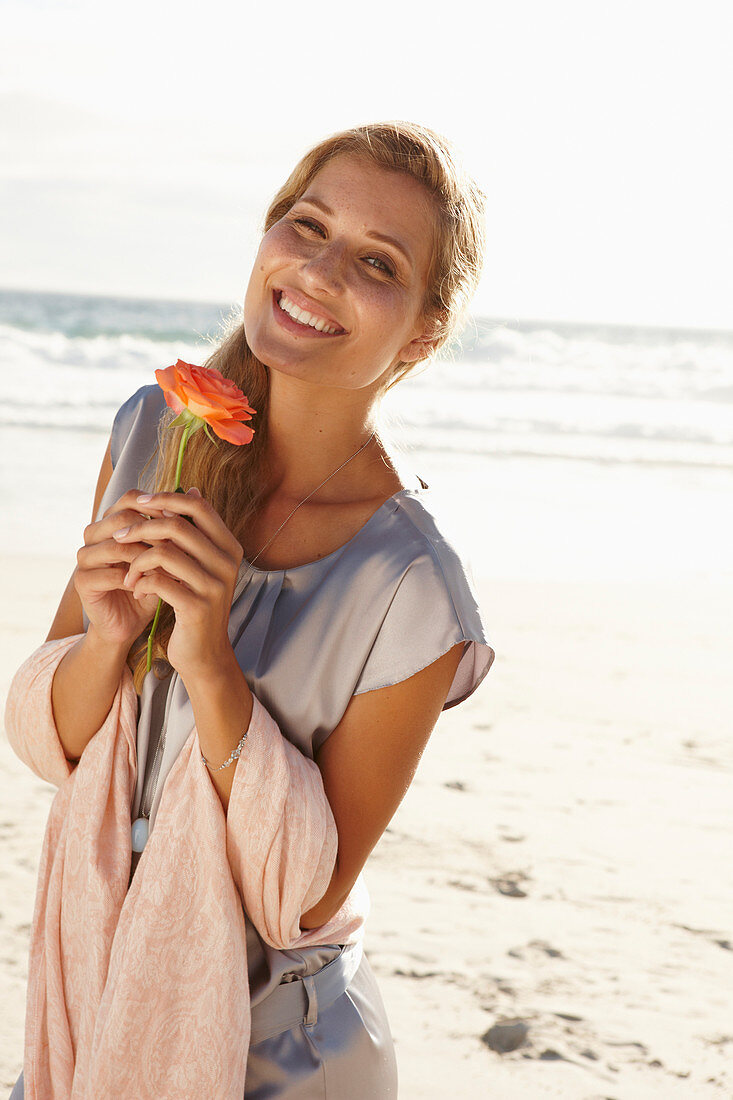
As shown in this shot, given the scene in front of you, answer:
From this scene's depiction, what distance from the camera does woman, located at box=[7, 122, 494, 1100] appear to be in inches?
59.5

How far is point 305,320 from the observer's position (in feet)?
5.55

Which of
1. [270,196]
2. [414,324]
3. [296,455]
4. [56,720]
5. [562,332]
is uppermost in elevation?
[270,196]

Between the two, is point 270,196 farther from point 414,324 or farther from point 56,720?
point 56,720

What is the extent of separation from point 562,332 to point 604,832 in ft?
102

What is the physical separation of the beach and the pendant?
2.62 feet

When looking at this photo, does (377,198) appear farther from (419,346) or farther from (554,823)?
(554,823)

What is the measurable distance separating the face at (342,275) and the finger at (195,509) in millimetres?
372

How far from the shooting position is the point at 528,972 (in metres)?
3.74

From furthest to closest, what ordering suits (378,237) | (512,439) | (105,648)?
1. (512,439)
2. (378,237)
3. (105,648)

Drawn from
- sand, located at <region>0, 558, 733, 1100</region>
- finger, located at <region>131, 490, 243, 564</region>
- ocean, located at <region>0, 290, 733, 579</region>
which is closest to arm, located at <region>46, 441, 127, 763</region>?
finger, located at <region>131, 490, 243, 564</region>

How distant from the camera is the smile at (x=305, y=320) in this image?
5.52 ft

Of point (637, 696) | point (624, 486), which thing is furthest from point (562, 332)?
point (637, 696)

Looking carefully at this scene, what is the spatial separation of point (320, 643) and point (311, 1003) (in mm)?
578

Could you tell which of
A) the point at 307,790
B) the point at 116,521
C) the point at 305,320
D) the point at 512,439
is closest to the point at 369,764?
the point at 307,790
